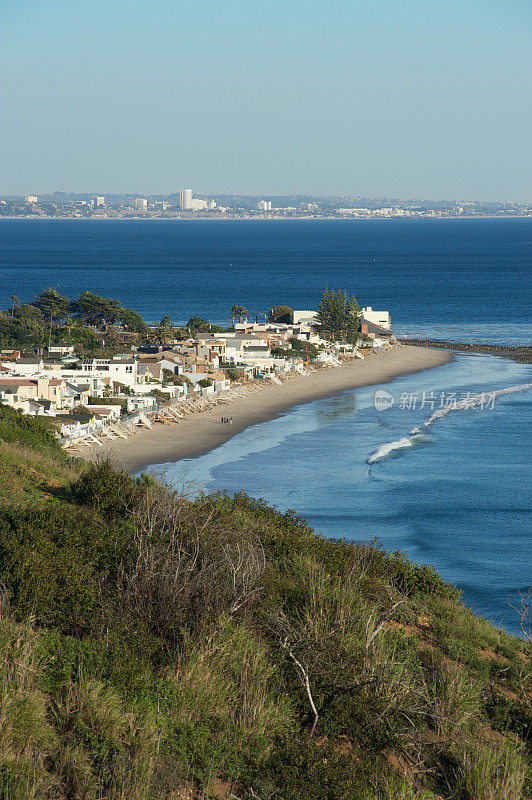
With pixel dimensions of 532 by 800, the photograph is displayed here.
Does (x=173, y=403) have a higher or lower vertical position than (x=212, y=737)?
lower

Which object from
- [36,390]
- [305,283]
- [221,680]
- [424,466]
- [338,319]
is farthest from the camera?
[305,283]

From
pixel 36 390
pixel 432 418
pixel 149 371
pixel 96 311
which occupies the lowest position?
pixel 432 418

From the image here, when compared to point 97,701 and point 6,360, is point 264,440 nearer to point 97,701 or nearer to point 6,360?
point 6,360

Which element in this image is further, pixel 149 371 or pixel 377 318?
pixel 377 318

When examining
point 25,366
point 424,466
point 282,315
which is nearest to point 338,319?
point 282,315

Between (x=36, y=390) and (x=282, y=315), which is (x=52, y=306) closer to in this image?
(x=282, y=315)

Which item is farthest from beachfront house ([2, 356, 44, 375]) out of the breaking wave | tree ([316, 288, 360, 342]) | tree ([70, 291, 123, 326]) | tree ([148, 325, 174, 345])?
tree ([316, 288, 360, 342])

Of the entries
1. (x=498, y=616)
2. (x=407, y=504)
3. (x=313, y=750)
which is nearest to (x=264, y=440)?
(x=407, y=504)

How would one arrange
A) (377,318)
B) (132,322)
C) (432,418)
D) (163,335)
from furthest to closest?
(377,318)
(132,322)
(163,335)
(432,418)
